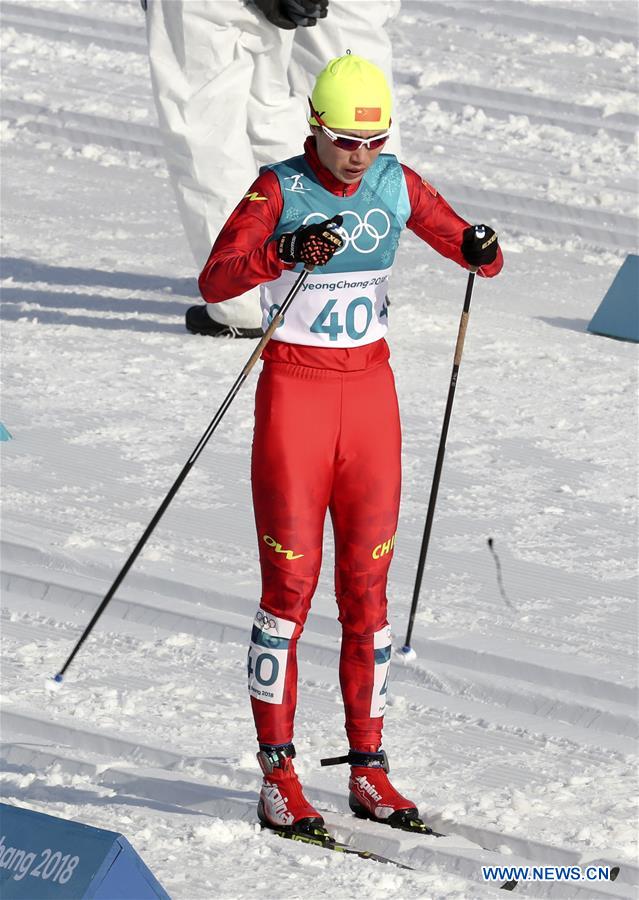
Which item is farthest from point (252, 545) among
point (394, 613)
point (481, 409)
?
point (481, 409)

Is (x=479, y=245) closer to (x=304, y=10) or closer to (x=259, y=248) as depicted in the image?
(x=259, y=248)

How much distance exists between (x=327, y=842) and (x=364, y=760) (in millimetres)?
250

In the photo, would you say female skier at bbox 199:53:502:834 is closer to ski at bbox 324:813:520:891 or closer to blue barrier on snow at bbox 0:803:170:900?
ski at bbox 324:813:520:891

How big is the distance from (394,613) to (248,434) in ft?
4.57

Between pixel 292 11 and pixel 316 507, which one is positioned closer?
pixel 316 507

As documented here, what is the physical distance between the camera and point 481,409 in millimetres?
6336

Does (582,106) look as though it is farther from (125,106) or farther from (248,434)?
(248,434)

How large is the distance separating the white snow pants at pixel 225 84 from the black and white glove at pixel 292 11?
0.31 ft

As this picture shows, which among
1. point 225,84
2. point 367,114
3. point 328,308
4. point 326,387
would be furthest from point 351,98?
point 225,84

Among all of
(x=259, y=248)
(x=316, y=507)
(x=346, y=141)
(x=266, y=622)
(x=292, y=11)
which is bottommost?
(x=266, y=622)

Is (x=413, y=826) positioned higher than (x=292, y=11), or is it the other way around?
(x=292, y=11)

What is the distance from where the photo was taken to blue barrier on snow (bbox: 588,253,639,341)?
7133 millimetres

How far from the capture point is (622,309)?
7.16m

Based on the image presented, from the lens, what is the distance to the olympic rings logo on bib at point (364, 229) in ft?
11.5
